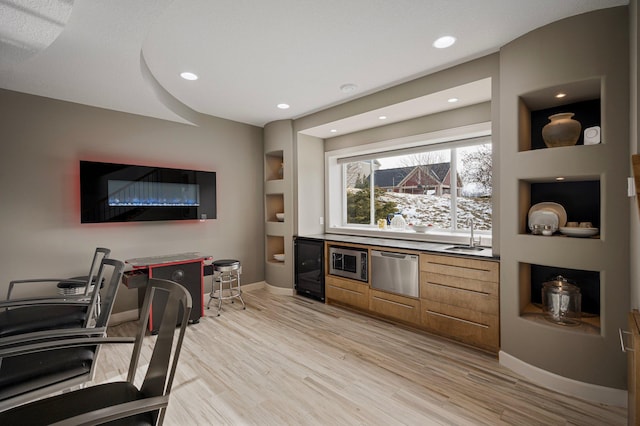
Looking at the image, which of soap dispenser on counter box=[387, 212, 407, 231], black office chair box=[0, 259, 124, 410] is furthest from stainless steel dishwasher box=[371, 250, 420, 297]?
black office chair box=[0, 259, 124, 410]

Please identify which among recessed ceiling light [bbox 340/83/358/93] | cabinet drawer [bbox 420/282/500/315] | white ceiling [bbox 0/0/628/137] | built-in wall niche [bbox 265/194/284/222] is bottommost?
cabinet drawer [bbox 420/282/500/315]

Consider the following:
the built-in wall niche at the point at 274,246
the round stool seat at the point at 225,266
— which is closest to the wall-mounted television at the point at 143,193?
the round stool seat at the point at 225,266

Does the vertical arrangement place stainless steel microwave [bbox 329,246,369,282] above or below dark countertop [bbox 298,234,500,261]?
below

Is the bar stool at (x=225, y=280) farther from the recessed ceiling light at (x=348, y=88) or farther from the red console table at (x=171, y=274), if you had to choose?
the recessed ceiling light at (x=348, y=88)

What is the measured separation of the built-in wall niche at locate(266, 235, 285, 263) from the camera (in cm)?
499

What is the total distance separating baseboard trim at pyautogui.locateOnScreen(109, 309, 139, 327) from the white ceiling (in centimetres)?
245

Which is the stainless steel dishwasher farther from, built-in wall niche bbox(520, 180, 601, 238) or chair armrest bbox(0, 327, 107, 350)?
chair armrest bbox(0, 327, 107, 350)

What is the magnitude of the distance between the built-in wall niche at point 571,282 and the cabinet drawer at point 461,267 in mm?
226

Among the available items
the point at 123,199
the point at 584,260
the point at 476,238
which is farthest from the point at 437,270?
the point at 123,199

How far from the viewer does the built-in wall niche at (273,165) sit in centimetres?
496

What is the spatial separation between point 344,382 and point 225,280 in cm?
283

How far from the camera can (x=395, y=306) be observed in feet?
11.1

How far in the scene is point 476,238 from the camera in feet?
11.3

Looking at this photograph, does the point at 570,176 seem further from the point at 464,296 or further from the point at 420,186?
the point at 420,186
